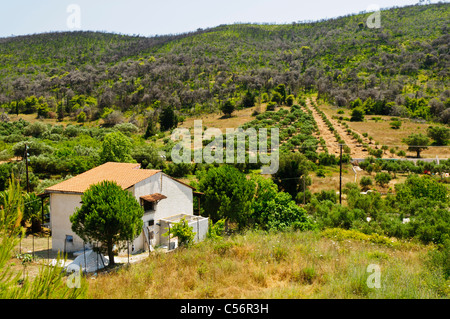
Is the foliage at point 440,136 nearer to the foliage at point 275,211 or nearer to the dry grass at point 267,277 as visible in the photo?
the foliage at point 275,211

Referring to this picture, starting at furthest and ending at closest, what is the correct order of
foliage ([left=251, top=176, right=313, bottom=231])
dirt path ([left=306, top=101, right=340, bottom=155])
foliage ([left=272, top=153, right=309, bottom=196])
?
dirt path ([left=306, top=101, right=340, bottom=155]), foliage ([left=272, top=153, right=309, bottom=196]), foliage ([left=251, top=176, right=313, bottom=231])

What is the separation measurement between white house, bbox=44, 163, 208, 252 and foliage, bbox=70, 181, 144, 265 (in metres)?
2.83

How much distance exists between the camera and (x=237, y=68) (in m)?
93.2

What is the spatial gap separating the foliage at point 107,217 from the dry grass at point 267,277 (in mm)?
4673

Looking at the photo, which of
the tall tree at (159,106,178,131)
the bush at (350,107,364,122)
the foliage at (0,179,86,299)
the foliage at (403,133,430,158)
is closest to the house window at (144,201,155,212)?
the foliage at (0,179,86,299)

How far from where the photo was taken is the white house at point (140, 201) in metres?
16.7

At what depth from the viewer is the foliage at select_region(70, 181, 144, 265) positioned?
12922mm

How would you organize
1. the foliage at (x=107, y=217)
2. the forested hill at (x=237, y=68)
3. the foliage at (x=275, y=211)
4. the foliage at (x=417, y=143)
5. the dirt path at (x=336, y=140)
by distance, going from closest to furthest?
the foliage at (x=107, y=217) < the foliage at (x=275, y=211) < the dirt path at (x=336, y=140) < the foliage at (x=417, y=143) < the forested hill at (x=237, y=68)

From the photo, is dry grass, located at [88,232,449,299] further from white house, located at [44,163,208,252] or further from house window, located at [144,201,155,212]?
house window, located at [144,201,155,212]

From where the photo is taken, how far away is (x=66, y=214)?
670 inches

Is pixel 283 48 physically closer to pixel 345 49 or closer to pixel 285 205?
pixel 345 49

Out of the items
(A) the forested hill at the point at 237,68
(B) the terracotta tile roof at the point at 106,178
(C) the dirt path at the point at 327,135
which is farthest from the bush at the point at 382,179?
(A) the forested hill at the point at 237,68

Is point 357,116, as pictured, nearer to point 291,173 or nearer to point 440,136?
point 440,136
